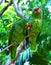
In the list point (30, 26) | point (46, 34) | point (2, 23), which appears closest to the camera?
point (30, 26)

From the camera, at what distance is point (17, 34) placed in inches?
54.0

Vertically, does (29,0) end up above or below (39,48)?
above

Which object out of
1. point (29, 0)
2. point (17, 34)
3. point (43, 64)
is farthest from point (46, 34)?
point (17, 34)

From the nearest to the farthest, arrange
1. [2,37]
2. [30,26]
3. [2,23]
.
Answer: [30,26], [2,37], [2,23]

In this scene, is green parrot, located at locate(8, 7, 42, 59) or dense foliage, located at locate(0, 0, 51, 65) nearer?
green parrot, located at locate(8, 7, 42, 59)

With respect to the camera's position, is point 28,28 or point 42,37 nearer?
point 28,28

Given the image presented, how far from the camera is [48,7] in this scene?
2316mm

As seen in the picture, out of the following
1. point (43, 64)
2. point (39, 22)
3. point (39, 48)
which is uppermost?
point (39, 22)

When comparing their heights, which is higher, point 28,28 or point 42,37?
point 28,28

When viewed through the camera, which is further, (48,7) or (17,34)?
(48,7)

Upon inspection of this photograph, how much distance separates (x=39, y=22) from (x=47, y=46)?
3.61 feet

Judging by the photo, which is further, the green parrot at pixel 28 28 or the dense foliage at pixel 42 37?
the dense foliage at pixel 42 37

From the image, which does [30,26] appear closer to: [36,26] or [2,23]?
[36,26]

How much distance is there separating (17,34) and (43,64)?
1264 mm
